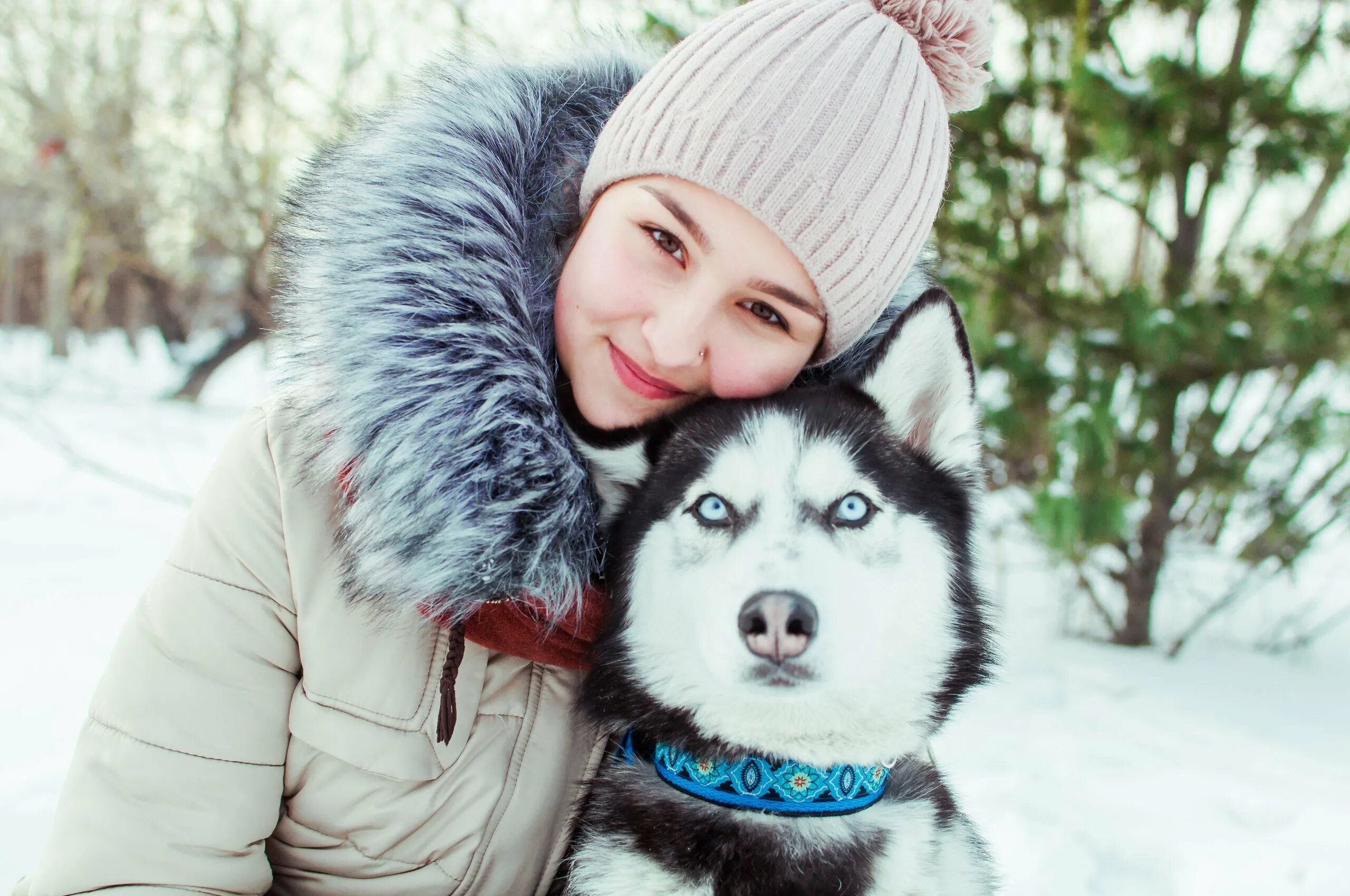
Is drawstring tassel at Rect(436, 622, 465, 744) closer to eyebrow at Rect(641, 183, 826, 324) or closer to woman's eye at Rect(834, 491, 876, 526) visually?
woman's eye at Rect(834, 491, 876, 526)

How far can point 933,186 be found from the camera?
1.59 metres

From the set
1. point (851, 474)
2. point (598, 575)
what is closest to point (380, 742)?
point (598, 575)

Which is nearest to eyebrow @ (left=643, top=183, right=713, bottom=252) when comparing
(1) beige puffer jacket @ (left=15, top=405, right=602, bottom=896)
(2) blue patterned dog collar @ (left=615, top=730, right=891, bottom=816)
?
(1) beige puffer jacket @ (left=15, top=405, right=602, bottom=896)

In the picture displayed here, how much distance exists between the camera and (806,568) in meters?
1.26

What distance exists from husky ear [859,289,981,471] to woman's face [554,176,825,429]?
14 cm

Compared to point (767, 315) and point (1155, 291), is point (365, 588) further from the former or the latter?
point (1155, 291)

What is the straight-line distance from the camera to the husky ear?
148 cm

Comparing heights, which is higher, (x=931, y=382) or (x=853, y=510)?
(x=931, y=382)

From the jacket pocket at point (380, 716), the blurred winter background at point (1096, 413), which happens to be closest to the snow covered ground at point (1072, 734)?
the blurred winter background at point (1096, 413)

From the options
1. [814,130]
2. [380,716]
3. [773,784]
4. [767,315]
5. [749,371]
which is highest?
[814,130]

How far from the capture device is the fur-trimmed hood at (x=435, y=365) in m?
1.32

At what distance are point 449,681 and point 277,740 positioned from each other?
11.4 inches

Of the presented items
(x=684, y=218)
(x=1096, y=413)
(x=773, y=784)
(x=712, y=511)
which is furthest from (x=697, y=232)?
(x=1096, y=413)

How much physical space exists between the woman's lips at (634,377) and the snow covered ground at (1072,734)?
0.78 meters
